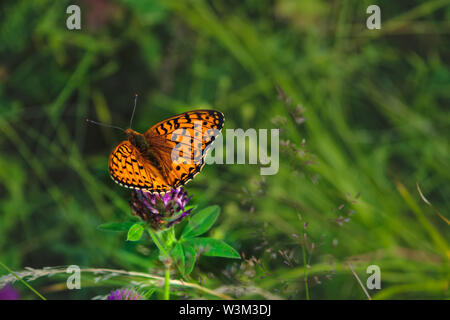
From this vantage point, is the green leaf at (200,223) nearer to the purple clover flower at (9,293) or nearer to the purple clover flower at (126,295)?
the purple clover flower at (126,295)

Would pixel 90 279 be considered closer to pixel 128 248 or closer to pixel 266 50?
pixel 128 248

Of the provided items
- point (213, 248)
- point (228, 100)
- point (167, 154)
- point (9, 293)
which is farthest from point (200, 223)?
point (228, 100)

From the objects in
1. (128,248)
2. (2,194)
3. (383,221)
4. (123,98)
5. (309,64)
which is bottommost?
(128,248)

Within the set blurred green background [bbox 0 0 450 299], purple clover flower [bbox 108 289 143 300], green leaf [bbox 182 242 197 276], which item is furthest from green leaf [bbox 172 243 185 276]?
blurred green background [bbox 0 0 450 299]

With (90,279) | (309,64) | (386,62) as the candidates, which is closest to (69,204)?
(90,279)

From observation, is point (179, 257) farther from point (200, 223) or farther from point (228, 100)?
point (228, 100)

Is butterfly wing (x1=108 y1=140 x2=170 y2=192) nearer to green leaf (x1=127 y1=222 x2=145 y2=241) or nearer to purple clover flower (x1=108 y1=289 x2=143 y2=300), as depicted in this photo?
green leaf (x1=127 y1=222 x2=145 y2=241)

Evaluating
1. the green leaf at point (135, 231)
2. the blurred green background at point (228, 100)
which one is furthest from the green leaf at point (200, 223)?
the blurred green background at point (228, 100)
